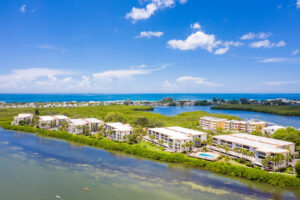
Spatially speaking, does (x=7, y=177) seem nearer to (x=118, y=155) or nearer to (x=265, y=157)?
(x=118, y=155)

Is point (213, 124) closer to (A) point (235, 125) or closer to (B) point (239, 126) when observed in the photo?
(A) point (235, 125)

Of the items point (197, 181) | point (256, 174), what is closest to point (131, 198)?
point (197, 181)

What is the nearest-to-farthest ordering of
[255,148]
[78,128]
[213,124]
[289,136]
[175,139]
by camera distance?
[255,148]
[175,139]
[289,136]
[78,128]
[213,124]

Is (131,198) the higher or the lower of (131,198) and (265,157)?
the lower

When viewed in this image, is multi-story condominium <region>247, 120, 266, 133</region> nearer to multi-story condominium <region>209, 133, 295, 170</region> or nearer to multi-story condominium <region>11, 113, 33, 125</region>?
multi-story condominium <region>209, 133, 295, 170</region>

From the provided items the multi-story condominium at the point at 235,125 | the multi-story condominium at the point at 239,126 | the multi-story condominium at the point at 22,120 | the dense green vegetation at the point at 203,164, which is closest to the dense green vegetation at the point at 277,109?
the multi-story condominium at the point at 235,125

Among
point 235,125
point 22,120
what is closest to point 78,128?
point 22,120
